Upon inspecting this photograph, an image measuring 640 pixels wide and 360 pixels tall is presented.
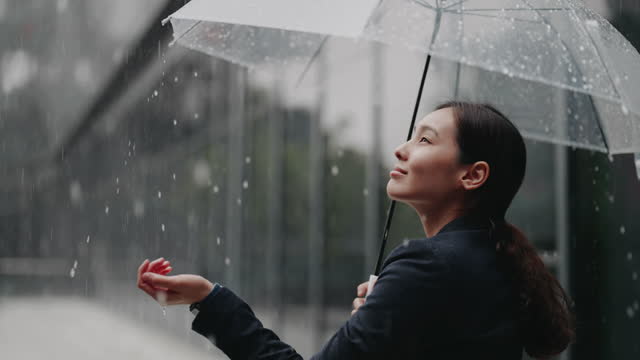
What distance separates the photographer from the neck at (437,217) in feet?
6.46

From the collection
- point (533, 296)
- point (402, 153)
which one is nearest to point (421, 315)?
point (533, 296)

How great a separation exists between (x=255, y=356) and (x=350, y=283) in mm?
7620

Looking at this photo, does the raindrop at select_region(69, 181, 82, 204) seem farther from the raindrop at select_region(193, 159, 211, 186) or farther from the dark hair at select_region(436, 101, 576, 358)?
the dark hair at select_region(436, 101, 576, 358)

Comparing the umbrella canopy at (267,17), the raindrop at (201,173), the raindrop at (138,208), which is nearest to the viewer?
the umbrella canopy at (267,17)

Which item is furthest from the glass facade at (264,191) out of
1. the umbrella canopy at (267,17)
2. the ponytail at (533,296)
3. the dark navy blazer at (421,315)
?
the dark navy blazer at (421,315)

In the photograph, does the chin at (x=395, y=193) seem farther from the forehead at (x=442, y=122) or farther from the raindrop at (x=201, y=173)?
the raindrop at (x=201, y=173)

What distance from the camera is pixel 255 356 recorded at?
1.78m

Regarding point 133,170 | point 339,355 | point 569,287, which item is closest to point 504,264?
point 339,355

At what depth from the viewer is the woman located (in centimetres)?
174

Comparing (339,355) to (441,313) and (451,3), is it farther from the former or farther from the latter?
(451,3)

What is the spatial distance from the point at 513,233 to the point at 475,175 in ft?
0.49

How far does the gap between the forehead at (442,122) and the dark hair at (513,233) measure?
Result: 0.01 meters

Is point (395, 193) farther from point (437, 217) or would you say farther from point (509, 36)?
point (509, 36)

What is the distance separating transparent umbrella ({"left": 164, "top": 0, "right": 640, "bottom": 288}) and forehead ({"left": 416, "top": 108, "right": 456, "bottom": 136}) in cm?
34
